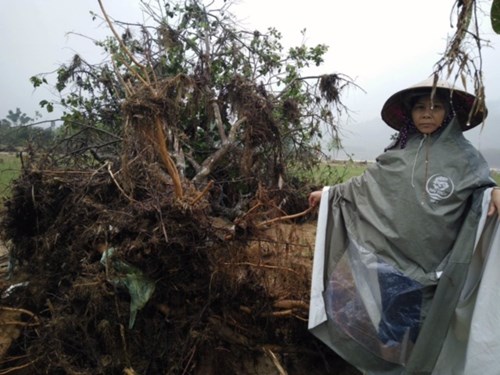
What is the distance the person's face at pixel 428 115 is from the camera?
2.00 metres

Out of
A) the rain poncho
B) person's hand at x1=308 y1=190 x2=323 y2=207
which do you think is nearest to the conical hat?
the rain poncho

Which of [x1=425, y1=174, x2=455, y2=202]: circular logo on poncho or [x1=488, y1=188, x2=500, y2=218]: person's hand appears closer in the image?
[x1=488, y1=188, x2=500, y2=218]: person's hand

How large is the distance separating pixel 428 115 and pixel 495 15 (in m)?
0.55

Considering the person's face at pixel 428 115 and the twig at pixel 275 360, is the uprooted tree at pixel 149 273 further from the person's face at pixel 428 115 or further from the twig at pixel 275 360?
the person's face at pixel 428 115

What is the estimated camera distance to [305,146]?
5.29 meters

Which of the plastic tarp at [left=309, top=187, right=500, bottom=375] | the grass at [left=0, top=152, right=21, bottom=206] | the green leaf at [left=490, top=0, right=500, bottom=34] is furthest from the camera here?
the grass at [left=0, top=152, right=21, bottom=206]

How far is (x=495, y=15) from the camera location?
1.63m

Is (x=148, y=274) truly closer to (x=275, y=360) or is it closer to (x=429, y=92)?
(x=275, y=360)

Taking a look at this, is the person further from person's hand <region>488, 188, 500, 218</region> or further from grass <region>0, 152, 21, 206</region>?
grass <region>0, 152, 21, 206</region>

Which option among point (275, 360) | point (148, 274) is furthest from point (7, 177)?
point (275, 360)

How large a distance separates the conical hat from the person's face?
0.07 m

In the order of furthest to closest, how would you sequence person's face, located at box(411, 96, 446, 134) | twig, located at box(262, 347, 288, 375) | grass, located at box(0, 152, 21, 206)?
grass, located at box(0, 152, 21, 206) → twig, located at box(262, 347, 288, 375) → person's face, located at box(411, 96, 446, 134)

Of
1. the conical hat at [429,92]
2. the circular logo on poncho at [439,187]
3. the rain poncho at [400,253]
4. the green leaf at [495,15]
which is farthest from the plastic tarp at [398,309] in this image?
the green leaf at [495,15]

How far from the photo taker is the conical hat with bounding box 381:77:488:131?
2.02 m
